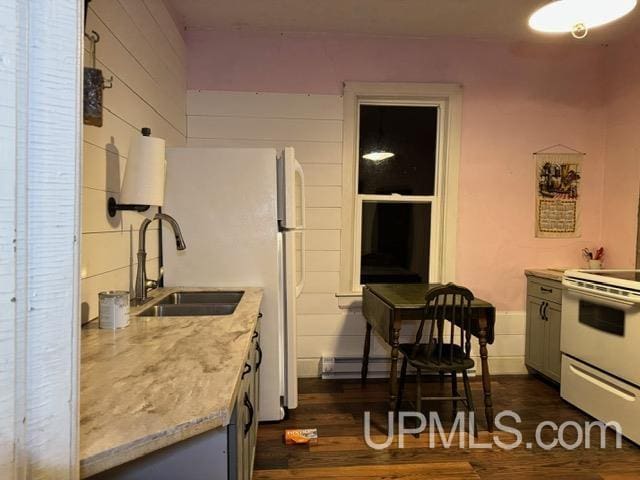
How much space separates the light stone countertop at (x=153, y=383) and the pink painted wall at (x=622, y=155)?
10.5 ft

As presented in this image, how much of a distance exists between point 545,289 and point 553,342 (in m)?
0.40

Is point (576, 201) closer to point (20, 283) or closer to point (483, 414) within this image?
point (483, 414)

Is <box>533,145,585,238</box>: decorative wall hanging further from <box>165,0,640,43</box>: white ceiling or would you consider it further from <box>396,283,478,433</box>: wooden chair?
<box>396,283,478,433</box>: wooden chair

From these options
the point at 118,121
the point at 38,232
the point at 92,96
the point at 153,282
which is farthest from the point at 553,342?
the point at 38,232

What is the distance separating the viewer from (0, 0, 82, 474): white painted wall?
51 cm

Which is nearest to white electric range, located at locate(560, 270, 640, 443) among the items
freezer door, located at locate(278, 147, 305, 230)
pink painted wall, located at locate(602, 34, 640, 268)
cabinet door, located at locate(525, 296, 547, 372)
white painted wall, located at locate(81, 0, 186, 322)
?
cabinet door, located at locate(525, 296, 547, 372)

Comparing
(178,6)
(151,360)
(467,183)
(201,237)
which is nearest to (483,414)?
(467,183)

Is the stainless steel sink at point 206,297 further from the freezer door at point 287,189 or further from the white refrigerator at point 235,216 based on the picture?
the freezer door at point 287,189

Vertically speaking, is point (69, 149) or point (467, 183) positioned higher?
point (467, 183)

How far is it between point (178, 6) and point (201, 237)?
5.42ft

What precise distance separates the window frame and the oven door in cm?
94

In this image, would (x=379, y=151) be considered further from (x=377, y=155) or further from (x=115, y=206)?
(x=115, y=206)

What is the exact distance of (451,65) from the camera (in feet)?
11.7

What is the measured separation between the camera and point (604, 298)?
105 inches
